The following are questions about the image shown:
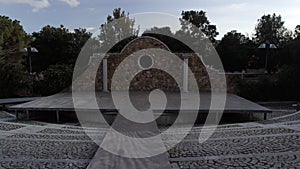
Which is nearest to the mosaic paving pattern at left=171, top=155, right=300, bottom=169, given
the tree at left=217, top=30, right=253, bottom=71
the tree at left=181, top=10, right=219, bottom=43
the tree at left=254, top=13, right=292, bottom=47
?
the tree at left=217, top=30, right=253, bottom=71

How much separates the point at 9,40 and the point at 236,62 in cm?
1724

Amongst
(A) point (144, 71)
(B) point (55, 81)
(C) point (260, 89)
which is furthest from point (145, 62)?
(C) point (260, 89)

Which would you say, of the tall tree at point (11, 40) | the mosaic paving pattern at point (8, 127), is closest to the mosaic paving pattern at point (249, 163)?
the mosaic paving pattern at point (8, 127)

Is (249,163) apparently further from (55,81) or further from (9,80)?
(9,80)

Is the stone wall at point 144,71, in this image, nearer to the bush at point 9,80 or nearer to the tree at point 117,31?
the bush at point 9,80

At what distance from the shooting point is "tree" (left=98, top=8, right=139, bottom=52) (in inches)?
699

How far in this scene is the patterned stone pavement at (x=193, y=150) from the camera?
3045 mm

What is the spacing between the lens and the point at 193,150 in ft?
11.8

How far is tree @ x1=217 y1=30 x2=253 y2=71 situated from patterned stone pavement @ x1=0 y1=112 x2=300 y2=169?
13.6 m

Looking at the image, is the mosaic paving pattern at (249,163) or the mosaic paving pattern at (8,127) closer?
the mosaic paving pattern at (249,163)

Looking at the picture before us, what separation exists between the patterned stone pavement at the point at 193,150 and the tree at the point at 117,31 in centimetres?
1361

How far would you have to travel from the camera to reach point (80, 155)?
344cm

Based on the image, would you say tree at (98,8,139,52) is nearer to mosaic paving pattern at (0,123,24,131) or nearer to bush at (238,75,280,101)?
bush at (238,75,280,101)

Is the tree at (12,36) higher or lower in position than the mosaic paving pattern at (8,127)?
higher
